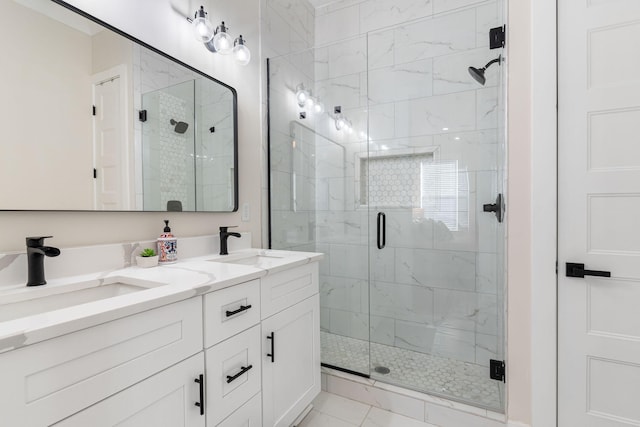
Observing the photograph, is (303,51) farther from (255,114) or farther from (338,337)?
(338,337)

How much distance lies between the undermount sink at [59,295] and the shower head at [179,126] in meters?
0.79

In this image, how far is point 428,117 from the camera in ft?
7.43

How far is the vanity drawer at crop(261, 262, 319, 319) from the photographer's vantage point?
48.7 inches

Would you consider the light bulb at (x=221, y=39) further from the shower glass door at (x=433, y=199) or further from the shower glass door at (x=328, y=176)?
the shower glass door at (x=433, y=199)

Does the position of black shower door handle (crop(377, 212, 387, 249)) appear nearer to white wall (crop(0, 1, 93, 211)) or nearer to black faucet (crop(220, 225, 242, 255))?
black faucet (crop(220, 225, 242, 255))

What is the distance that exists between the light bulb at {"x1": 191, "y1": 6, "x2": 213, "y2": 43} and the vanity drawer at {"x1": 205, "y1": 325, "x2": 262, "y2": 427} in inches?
57.7

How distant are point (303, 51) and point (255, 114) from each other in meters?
0.87

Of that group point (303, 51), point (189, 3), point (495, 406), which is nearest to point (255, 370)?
point (495, 406)

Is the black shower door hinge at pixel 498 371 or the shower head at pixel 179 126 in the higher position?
the shower head at pixel 179 126

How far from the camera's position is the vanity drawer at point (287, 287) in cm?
124

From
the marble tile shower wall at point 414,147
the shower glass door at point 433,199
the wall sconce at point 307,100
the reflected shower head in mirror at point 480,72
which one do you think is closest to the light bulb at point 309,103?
the wall sconce at point 307,100

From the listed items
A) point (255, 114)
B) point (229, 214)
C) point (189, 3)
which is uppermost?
point (189, 3)

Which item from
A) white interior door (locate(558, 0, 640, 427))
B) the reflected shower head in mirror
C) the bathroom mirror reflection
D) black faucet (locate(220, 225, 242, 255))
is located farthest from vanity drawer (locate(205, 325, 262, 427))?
the reflected shower head in mirror

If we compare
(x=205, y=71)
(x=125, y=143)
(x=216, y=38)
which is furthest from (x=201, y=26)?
(x=125, y=143)
